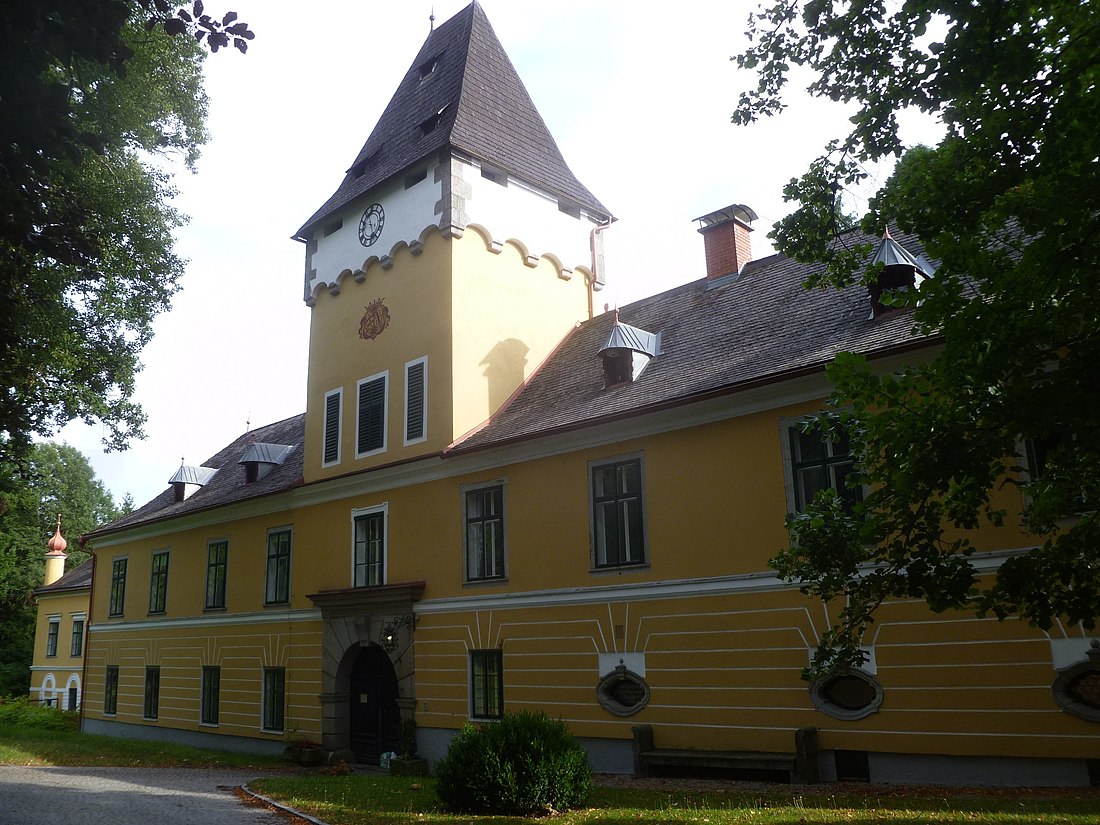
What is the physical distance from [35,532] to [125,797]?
43502mm

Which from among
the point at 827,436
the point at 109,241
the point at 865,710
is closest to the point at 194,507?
the point at 109,241

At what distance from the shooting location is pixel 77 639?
39156mm

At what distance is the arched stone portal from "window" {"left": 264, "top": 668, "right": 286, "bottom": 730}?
75.1 inches

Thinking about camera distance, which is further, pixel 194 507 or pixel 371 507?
pixel 194 507

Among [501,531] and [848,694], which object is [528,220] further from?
[848,694]

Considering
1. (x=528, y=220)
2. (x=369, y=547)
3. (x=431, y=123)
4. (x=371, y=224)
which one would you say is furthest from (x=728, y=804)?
(x=431, y=123)

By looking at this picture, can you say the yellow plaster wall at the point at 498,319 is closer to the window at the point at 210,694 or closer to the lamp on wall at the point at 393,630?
the lamp on wall at the point at 393,630

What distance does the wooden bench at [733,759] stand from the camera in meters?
11.9

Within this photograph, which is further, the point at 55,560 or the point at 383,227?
the point at 55,560

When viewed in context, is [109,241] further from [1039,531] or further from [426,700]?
[1039,531]

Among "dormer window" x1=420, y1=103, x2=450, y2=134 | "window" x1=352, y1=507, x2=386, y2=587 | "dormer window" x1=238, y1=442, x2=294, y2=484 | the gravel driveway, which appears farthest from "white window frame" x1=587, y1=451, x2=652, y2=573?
"dormer window" x1=238, y1=442, x2=294, y2=484

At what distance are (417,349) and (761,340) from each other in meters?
7.58

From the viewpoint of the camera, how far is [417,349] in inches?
764

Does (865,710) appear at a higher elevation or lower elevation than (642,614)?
lower
